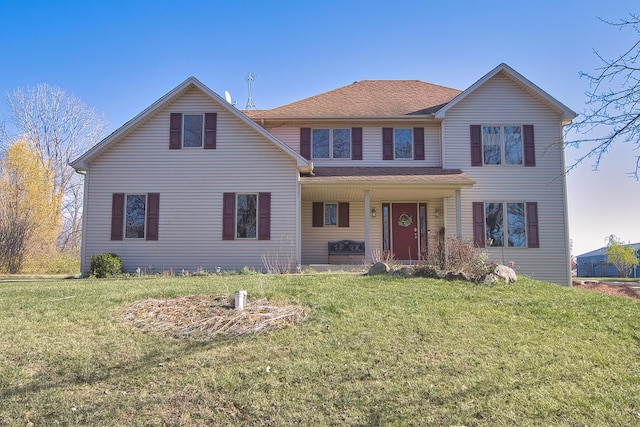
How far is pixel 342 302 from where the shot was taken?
6.99 m

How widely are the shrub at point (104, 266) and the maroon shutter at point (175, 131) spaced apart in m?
3.90

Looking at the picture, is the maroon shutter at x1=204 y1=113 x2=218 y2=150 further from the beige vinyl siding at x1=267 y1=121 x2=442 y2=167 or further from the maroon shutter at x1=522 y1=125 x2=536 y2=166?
the maroon shutter at x1=522 y1=125 x2=536 y2=166

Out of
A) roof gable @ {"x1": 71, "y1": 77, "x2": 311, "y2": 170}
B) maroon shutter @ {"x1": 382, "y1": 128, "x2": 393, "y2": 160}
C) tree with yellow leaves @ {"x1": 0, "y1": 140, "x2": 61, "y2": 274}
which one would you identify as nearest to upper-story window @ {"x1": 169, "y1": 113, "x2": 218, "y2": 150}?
roof gable @ {"x1": 71, "y1": 77, "x2": 311, "y2": 170}

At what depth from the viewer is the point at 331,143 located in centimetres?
1524

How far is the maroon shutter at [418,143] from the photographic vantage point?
15.0 m

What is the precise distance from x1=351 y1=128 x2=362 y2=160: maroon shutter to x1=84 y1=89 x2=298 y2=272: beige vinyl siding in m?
2.70

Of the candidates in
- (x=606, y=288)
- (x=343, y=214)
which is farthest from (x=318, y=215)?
(x=606, y=288)

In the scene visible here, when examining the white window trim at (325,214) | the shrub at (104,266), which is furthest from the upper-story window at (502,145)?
the shrub at (104,266)

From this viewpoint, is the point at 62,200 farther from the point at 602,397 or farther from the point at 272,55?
the point at 602,397

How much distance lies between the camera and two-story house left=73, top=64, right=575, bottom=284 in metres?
13.3

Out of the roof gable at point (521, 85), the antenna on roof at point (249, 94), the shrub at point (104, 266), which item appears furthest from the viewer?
the antenna on roof at point (249, 94)

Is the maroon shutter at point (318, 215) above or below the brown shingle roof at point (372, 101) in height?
below

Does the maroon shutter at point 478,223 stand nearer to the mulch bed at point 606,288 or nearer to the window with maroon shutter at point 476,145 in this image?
the window with maroon shutter at point 476,145

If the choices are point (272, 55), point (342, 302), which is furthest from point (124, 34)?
point (342, 302)
